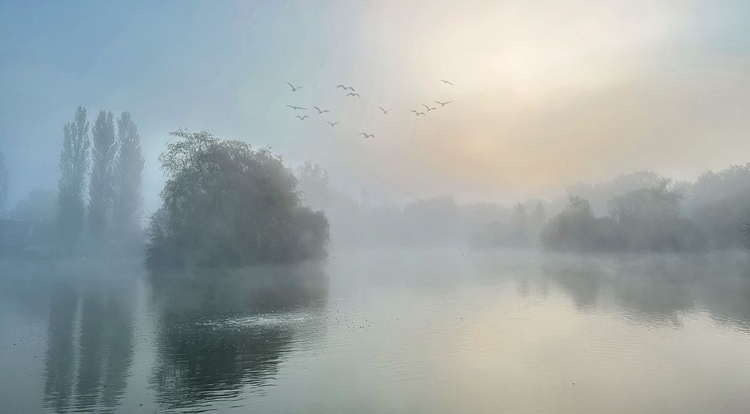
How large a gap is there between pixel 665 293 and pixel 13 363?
3305 cm

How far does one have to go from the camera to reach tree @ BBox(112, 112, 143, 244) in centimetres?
6328

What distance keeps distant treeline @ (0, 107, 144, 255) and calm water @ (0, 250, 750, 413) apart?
26.9m

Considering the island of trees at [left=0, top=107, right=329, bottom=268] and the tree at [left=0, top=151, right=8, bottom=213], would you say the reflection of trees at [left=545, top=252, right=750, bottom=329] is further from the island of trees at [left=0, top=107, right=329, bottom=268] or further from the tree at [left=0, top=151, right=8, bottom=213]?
the tree at [left=0, top=151, right=8, bottom=213]

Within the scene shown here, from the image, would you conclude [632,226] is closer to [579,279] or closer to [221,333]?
[579,279]

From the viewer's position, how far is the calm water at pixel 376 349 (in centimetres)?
1301

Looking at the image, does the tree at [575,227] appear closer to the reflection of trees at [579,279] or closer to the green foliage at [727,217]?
the reflection of trees at [579,279]

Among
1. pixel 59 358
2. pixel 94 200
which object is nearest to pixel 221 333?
pixel 59 358

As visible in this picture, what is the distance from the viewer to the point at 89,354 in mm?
17344

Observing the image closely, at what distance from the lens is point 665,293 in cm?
3272

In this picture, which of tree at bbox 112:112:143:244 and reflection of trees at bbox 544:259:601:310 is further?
tree at bbox 112:112:143:244

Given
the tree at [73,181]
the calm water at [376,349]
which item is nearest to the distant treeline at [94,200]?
the tree at [73,181]

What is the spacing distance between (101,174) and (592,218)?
196 ft

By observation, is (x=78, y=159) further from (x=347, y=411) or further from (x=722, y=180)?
(x=722, y=180)

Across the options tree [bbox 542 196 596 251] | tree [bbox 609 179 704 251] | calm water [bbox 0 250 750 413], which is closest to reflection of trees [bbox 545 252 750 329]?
calm water [bbox 0 250 750 413]
